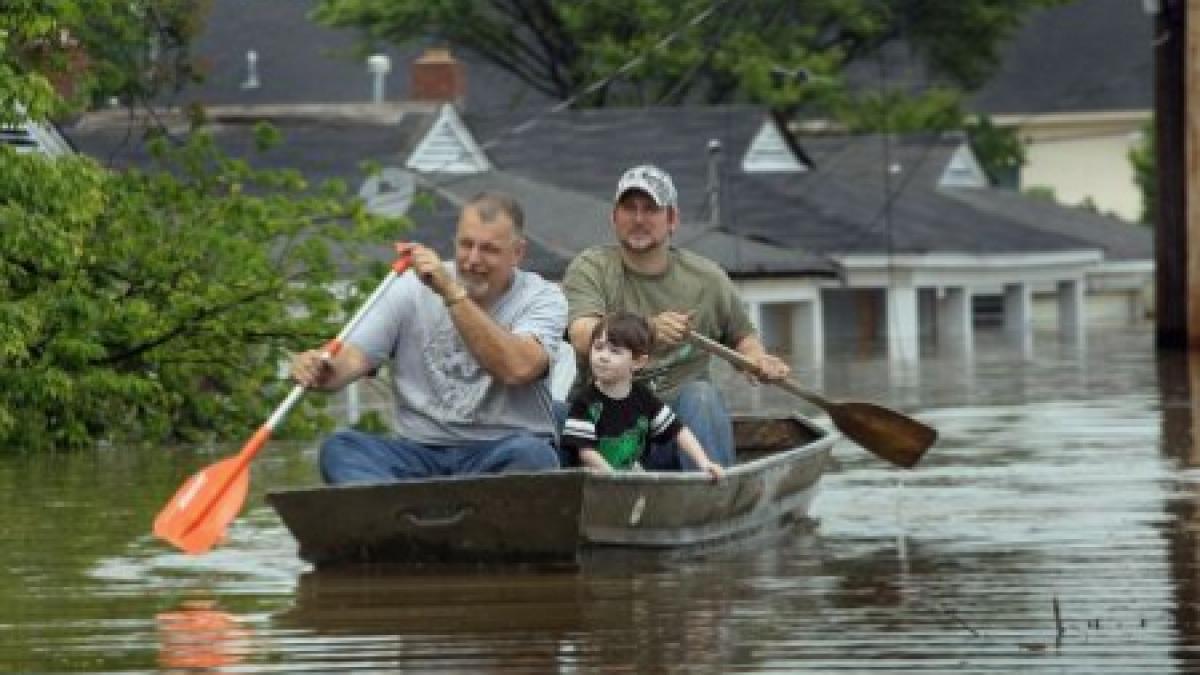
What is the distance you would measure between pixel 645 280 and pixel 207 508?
2.52m

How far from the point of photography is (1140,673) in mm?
10766

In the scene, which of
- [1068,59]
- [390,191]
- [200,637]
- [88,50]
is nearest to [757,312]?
[390,191]

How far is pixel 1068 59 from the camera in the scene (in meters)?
94.8

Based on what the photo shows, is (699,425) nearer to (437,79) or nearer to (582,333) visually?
(582,333)

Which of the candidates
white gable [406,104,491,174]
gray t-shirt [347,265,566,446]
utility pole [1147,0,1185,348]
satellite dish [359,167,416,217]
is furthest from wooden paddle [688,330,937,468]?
white gable [406,104,491,174]

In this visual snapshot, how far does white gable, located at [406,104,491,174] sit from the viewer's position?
194 feet

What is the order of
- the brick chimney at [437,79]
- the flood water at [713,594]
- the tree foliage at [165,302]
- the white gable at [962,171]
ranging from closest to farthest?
the flood water at [713,594] < the tree foliage at [165,302] < the brick chimney at [437,79] < the white gable at [962,171]

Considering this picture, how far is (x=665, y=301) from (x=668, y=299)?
22 millimetres

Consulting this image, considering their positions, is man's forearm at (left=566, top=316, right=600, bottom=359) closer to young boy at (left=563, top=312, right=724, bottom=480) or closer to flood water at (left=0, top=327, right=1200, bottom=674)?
young boy at (left=563, top=312, right=724, bottom=480)

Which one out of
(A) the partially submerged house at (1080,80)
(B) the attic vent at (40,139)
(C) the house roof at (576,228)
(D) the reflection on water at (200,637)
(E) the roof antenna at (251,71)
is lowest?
(D) the reflection on water at (200,637)

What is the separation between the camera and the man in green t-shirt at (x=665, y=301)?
15461 millimetres

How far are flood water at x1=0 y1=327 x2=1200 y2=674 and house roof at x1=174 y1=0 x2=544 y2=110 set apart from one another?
2274 inches

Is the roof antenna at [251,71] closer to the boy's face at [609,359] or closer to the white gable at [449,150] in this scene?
the white gable at [449,150]

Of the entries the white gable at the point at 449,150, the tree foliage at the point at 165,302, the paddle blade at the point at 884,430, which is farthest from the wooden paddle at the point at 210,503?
the white gable at the point at 449,150
